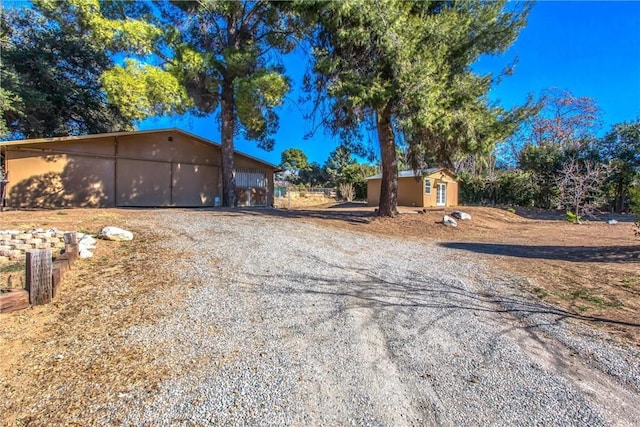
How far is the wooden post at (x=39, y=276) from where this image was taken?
2803 mm

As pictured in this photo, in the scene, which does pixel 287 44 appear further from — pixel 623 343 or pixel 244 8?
pixel 623 343

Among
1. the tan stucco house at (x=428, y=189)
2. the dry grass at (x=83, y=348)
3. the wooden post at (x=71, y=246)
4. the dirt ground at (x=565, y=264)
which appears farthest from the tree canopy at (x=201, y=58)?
the tan stucco house at (x=428, y=189)

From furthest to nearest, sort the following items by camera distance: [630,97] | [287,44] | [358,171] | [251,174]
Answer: [358,171], [630,97], [251,174], [287,44]

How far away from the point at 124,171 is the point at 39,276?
39.7 feet

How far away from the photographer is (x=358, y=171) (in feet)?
95.1

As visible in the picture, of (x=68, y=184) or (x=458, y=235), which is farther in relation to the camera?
(x=68, y=184)

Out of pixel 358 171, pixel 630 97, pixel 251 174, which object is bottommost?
pixel 251 174

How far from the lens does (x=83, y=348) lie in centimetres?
229

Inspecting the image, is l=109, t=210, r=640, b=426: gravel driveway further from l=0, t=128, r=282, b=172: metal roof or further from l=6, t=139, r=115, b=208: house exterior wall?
l=6, t=139, r=115, b=208: house exterior wall

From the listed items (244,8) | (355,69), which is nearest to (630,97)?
(355,69)

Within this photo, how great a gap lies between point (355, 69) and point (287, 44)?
250 inches

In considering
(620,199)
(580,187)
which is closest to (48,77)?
(580,187)

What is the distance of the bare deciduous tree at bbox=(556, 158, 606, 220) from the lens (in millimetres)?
13508

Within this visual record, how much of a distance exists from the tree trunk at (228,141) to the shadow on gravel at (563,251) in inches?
389
